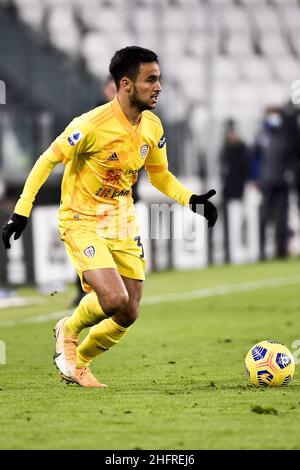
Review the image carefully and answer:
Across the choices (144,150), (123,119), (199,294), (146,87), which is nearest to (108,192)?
(144,150)

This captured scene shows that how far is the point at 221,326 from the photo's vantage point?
32.6ft

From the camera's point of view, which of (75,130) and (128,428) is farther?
(75,130)

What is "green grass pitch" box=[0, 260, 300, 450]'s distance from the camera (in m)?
4.84

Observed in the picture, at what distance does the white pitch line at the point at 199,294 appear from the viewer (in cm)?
1091

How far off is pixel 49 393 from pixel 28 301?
6.31 metres

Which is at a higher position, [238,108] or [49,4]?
[49,4]

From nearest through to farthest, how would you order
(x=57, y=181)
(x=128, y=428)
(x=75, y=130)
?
(x=128, y=428) < (x=75, y=130) < (x=57, y=181)

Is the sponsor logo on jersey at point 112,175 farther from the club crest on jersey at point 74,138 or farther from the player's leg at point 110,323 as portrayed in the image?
the player's leg at point 110,323

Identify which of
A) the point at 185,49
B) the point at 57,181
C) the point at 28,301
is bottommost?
the point at 28,301

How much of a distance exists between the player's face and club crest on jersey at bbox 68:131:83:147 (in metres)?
0.39

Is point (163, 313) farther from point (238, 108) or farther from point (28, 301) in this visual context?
point (238, 108)

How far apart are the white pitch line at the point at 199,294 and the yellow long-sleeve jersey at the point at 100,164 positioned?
4311mm

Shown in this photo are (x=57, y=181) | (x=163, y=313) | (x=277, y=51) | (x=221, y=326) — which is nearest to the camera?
(x=221, y=326)

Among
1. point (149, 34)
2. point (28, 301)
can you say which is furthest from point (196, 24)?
point (28, 301)
